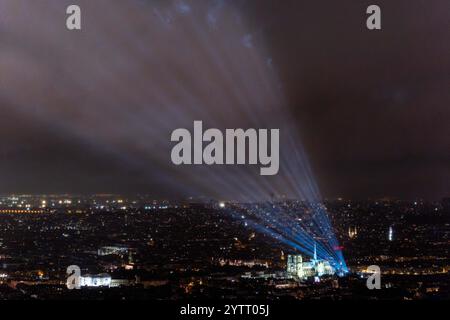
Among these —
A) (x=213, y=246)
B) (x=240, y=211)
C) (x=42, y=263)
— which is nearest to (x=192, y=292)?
(x=42, y=263)

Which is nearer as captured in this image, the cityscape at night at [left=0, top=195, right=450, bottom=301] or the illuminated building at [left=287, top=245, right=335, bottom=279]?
the cityscape at night at [left=0, top=195, right=450, bottom=301]

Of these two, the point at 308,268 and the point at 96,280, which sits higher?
the point at 308,268

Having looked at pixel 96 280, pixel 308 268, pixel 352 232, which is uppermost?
pixel 352 232

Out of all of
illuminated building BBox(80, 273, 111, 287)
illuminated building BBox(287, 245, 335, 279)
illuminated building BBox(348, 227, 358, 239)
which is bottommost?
illuminated building BBox(80, 273, 111, 287)

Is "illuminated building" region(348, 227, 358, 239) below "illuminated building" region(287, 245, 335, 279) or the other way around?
the other way around

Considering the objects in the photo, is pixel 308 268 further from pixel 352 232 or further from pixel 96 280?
pixel 352 232

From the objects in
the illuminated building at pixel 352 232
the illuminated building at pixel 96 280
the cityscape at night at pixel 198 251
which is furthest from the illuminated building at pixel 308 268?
the illuminated building at pixel 352 232

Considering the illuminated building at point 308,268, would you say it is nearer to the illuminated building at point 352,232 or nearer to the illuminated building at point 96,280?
the illuminated building at point 96,280

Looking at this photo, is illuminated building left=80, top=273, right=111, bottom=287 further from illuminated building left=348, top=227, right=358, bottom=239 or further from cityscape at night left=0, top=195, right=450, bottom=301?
illuminated building left=348, top=227, right=358, bottom=239

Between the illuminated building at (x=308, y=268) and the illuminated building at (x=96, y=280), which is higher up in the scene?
the illuminated building at (x=308, y=268)

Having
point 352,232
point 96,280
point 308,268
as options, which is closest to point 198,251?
point 308,268

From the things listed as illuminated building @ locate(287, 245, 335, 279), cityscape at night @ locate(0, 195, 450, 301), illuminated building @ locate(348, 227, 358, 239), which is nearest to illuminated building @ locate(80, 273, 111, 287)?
cityscape at night @ locate(0, 195, 450, 301)

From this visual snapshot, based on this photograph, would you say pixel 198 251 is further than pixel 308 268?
Yes

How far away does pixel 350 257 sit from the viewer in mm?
23062
